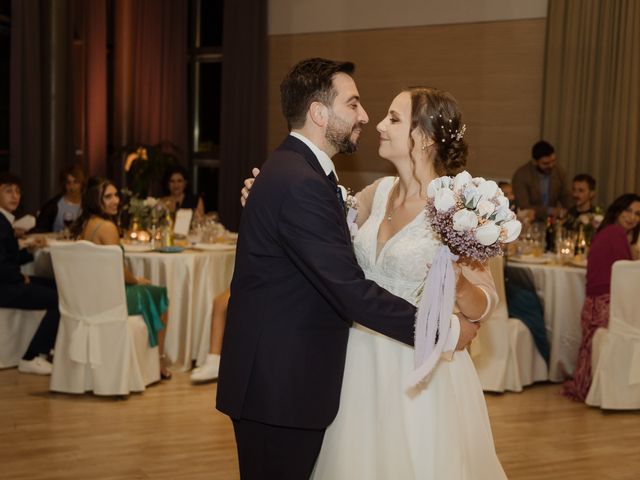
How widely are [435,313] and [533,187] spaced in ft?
22.9

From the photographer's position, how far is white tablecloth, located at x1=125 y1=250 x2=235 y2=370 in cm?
679

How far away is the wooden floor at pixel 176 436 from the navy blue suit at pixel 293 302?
2.06m

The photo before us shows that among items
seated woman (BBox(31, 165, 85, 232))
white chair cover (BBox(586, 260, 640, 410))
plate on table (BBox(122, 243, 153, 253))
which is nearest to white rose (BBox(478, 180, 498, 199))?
Answer: white chair cover (BBox(586, 260, 640, 410))

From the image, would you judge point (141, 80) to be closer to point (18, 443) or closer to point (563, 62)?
point (563, 62)

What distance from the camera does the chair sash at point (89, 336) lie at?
5911 mm

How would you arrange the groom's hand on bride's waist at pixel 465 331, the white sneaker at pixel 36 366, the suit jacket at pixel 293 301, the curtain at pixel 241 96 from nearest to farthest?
the suit jacket at pixel 293 301, the groom's hand on bride's waist at pixel 465 331, the white sneaker at pixel 36 366, the curtain at pixel 241 96

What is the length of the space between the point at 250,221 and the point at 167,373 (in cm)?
414

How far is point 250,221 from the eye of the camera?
2.57 m

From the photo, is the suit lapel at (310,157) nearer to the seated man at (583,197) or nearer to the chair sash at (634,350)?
the chair sash at (634,350)

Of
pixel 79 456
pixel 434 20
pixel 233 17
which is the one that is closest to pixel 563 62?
pixel 434 20

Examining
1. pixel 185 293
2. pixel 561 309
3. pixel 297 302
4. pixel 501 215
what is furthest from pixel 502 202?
pixel 185 293

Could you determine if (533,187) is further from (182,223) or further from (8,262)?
(8,262)

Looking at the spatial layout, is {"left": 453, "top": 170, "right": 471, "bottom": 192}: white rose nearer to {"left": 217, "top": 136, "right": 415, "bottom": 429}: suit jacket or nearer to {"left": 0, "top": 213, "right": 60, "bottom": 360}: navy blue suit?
{"left": 217, "top": 136, "right": 415, "bottom": 429}: suit jacket

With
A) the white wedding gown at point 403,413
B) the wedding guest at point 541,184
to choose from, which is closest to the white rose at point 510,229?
the white wedding gown at point 403,413
